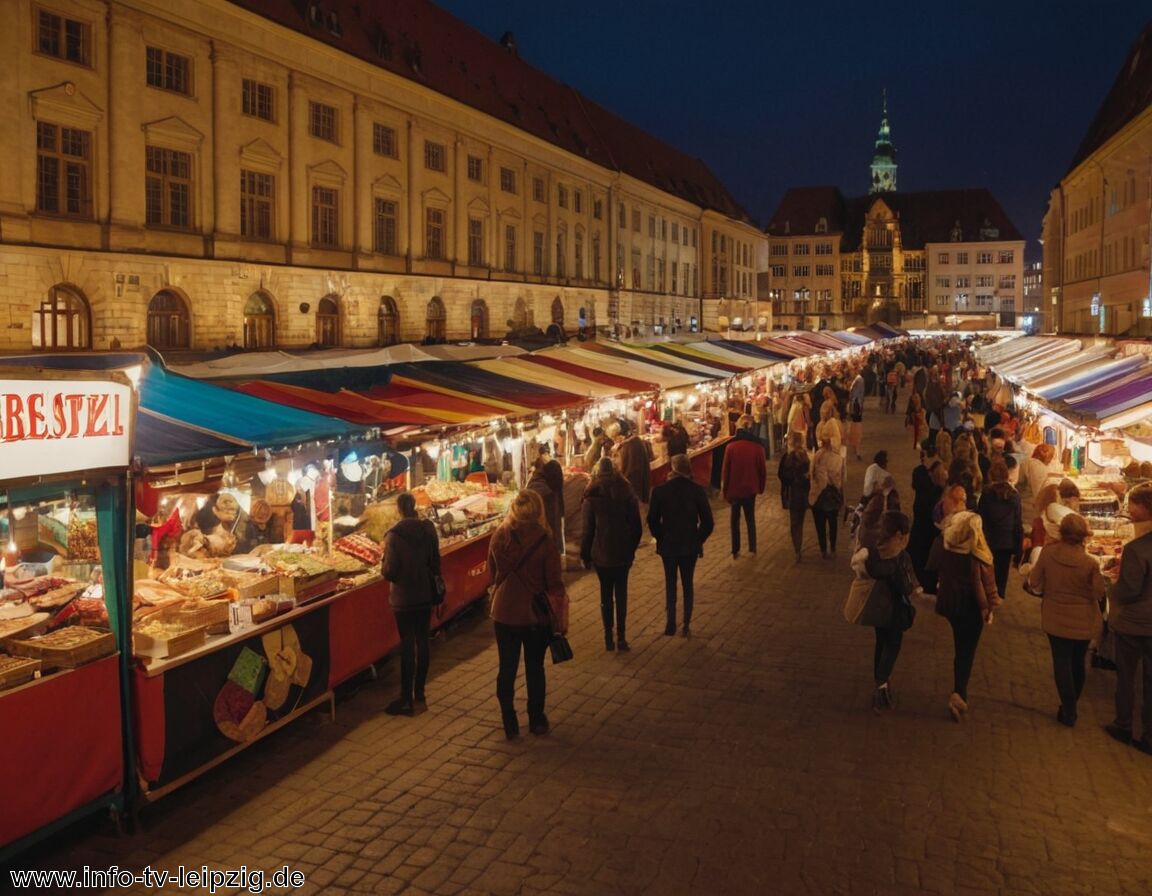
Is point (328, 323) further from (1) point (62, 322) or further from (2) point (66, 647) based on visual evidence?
(2) point (66, 647)

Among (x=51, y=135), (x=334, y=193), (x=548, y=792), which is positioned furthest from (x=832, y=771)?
(x=334, y=193)

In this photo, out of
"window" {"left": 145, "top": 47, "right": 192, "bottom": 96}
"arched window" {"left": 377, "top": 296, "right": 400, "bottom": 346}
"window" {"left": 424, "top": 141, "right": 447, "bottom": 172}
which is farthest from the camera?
"window" {"left": 424, "top": 141, "right": 447, "bottom": 172}

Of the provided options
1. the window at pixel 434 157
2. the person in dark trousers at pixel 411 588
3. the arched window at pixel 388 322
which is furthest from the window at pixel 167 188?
the person in dark trousers at pixel 411 588

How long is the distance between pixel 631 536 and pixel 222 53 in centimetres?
2205

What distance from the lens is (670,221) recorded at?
2500 inches

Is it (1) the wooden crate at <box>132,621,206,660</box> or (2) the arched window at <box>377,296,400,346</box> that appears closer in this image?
(1) the wooden crate at <box>132,621,206,660</box>

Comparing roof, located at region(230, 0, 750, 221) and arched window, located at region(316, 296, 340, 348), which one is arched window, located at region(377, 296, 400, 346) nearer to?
arched window, located at region(316, 296, 340, 348)

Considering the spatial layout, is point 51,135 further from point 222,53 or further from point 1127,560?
point 1127,560

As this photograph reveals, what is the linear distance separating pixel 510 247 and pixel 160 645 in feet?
123

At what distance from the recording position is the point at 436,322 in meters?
36.8

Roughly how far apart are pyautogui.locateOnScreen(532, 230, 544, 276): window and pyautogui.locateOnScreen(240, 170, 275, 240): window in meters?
17.4

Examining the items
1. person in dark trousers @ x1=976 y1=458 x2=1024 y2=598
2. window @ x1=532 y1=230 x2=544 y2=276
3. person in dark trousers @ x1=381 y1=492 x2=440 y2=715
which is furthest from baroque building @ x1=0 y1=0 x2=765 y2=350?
person in dark trousers @ x1=976 y1=458 x2=1024 y2=598

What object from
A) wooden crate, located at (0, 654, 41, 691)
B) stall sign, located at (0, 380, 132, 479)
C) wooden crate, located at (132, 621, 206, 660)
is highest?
stall sign, located at (0, 380, 132, 479)

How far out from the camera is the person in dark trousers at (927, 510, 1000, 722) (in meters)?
7.09
